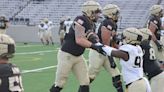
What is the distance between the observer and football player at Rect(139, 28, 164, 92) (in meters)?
6.93

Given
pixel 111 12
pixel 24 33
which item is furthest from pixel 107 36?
pixel 24 33

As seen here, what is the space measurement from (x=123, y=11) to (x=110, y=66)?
886 inches

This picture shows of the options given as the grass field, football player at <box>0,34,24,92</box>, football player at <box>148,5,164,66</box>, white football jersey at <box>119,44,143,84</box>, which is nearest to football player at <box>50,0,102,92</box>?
white football jersey at <box>119,44,143,84</box>

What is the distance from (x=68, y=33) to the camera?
7.71 meters

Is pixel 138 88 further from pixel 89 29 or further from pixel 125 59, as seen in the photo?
pixel 89 29

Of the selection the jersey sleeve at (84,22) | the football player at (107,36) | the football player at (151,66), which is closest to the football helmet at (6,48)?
the football player at (151,66)

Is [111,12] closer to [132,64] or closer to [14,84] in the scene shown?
[132,64]

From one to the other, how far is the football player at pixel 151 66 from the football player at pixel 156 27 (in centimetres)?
306

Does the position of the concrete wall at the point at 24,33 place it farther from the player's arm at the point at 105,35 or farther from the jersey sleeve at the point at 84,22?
the jersey sleeve at the point at 84,22

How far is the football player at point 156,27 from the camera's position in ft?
33.3

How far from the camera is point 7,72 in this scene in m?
4.24

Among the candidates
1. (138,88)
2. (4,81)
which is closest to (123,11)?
(138,88)

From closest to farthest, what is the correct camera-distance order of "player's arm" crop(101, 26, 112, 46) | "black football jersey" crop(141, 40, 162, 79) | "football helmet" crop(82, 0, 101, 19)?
"black football jersey" crop(141, 40, 162, 79)
"football helmet" crop(82, 0, 101, 19)
"player's arm" crop(101, 26, 112, 46)

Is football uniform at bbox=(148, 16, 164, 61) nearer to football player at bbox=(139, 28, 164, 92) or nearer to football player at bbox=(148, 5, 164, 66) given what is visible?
football player at bbox=(148, 5, 164, 66)
